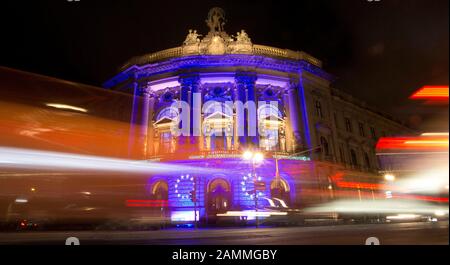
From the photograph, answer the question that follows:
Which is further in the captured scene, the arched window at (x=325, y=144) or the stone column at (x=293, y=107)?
the arched window at (x=325, y=144)

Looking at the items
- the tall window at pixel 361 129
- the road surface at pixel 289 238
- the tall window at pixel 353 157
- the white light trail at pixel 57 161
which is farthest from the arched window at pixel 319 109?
the white light trail at pixel 57 161

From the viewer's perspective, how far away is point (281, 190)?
1507 centimetres

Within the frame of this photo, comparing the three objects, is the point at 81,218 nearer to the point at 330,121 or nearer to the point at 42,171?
the point at 42,171

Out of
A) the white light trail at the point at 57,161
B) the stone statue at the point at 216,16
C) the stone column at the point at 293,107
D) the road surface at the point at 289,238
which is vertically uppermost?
the stone column at the point at 293,107

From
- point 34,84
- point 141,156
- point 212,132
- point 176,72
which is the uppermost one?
point 176,72

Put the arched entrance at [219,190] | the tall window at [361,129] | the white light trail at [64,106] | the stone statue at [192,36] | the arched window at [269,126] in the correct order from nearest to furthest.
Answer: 1. the white light trail at [64,106]
2. the stone statue at [192,36]
3. the arched window at [269,126]
4. the arched entrance at [219,190]
5. the tall window at [361,129]

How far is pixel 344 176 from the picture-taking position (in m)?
17.9

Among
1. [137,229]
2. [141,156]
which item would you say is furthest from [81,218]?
[137,229]

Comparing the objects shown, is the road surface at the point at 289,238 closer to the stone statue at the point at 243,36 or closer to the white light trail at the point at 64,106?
the white light trail at the point at 64,106

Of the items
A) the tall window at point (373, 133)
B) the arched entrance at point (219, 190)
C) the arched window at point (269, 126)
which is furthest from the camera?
the tall window at point (373, 133)

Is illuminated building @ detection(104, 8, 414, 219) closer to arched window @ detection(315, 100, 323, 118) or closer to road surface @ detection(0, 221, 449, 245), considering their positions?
arched window @ detection(315, 100, 323, 118)

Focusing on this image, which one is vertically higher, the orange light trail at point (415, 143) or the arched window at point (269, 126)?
the arched window at point (269, 126)

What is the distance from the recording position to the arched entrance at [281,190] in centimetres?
1416

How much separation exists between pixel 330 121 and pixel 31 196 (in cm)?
2176
